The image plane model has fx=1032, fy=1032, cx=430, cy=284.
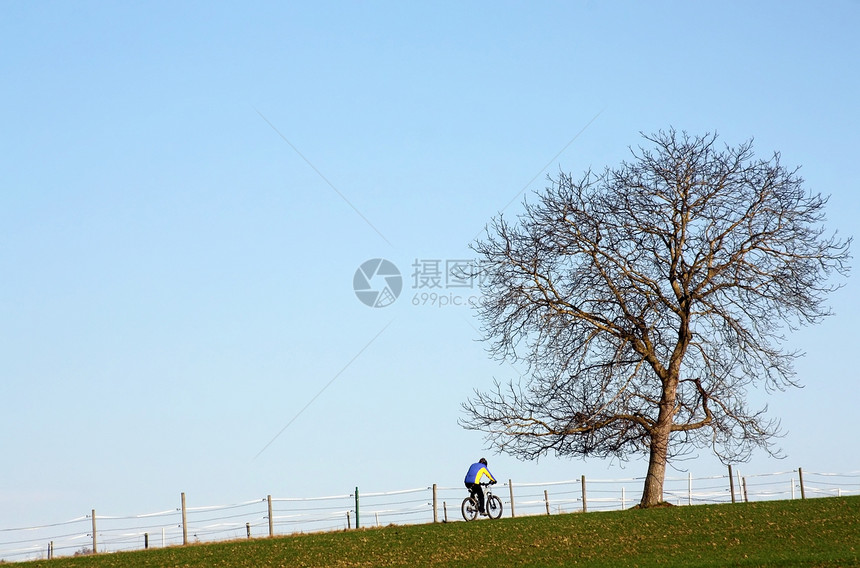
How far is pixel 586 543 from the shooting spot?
2417cm

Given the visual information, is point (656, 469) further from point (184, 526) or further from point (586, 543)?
point (184, 526)

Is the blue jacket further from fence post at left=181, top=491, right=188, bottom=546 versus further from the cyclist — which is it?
fence post at left=181, top=491, right=188, bottom=546

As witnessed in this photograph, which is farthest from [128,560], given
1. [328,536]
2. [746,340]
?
[746,340]

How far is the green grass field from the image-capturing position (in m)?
21.6

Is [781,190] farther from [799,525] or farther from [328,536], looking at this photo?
[328,536]

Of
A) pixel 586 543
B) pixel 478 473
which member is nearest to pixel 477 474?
pixel 478 473

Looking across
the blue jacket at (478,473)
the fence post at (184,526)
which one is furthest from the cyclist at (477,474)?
the fence post at (184,526)

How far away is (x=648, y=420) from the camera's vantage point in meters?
31.7

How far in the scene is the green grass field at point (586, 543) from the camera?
2162cm

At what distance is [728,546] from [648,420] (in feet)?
30.2

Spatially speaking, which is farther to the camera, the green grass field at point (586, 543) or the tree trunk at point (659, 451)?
the tree trunk at point (659, 451)

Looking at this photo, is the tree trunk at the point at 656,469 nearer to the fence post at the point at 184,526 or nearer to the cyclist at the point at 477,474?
the cyclist at the point at 477,474

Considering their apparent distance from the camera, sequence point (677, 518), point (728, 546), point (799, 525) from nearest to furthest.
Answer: point (728, 546) → point (799, 525) → point (677, 518)

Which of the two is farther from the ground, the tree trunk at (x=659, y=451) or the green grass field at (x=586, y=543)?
the tree trunk at (x=659, y=451)
